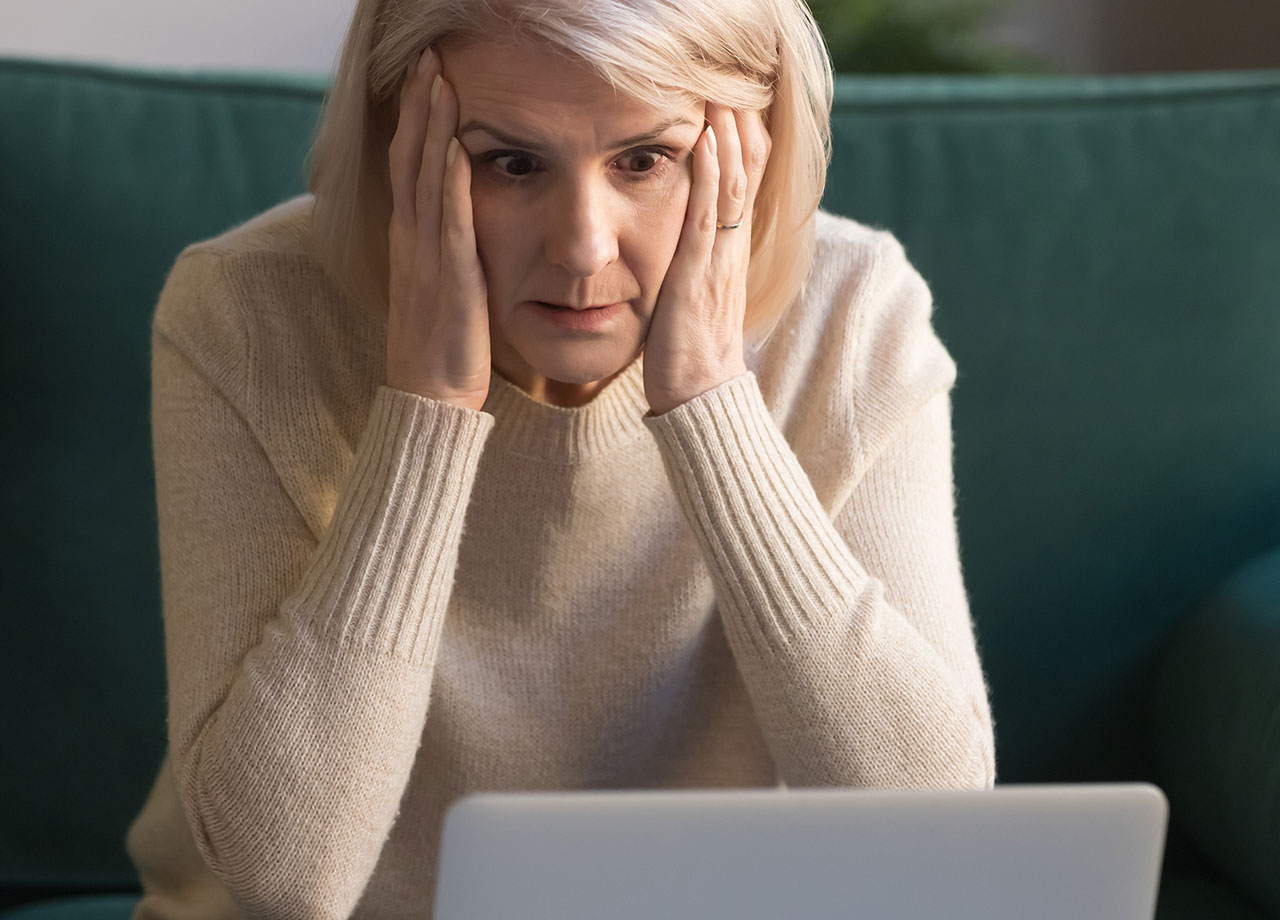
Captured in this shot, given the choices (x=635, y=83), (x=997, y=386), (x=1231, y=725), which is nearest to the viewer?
(x=635, y=83)

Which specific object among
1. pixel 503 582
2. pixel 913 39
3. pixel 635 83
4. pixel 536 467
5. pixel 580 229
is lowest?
pixel 503 582

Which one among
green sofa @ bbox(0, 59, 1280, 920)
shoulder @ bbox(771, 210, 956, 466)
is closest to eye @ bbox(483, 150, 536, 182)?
shoulder @ bbox(771, 210, 956, 466)

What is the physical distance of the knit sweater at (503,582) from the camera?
1013 millimetres

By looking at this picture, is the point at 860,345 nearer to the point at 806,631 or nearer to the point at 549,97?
the point at 806,631

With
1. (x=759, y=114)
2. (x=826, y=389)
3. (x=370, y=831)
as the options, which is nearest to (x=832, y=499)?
(x=826, y=389)

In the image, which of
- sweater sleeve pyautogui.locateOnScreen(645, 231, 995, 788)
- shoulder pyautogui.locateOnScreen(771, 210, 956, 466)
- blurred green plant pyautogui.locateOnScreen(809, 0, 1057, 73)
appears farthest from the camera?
blurred green plant pyautogui.locateOnScreen(809, 0, 1057, 73)

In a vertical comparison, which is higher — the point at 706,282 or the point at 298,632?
the point at 706,282

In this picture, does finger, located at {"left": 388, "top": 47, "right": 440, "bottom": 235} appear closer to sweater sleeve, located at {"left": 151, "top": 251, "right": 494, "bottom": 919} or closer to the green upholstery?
sweater sleeve, located at {"left": 151, "top": 251, "right": 494, "bottom": 919}

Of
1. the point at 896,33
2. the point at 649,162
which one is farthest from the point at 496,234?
the point at 896,33

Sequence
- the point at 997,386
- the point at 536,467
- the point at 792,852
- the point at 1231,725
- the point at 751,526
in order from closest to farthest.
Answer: the point at 792,852
the point at 751,526
the point at 536,467
the point at 1231,725
the point at 997,386

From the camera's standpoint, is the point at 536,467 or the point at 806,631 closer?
the point at 806,631

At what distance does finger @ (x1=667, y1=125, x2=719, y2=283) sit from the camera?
104cm

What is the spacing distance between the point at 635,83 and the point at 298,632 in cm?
47

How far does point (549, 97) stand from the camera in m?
0.96
